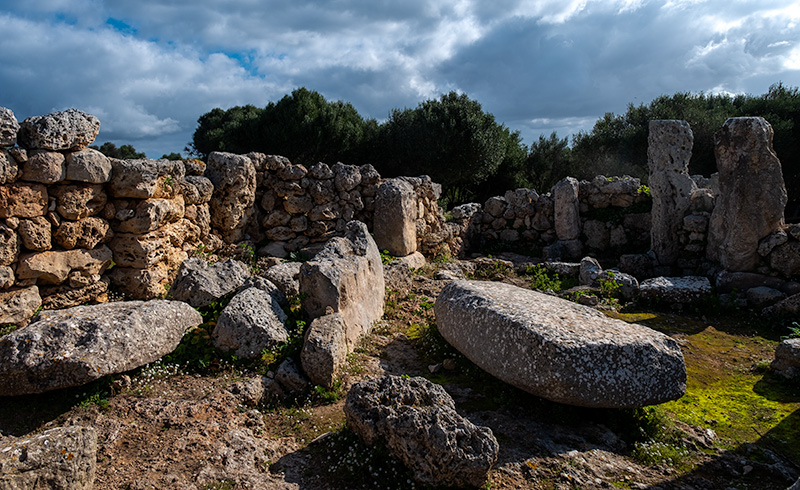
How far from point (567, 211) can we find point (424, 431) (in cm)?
1090

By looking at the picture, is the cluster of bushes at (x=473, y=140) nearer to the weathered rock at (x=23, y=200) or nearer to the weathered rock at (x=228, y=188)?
A: the weathered rock at (x=228, y=188)

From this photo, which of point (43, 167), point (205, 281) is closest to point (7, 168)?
point (43, 167)

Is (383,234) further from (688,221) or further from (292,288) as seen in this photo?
(688,221)

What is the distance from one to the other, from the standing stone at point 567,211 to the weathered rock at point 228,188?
8097mm

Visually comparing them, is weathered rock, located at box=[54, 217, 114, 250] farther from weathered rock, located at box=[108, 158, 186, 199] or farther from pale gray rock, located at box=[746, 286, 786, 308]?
pale gray rock, located at box=[746, 286, 786, 308]

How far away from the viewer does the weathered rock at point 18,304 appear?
6523mm

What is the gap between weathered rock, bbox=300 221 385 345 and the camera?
20.5 ft

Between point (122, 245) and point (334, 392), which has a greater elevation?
→ point (122, 245)

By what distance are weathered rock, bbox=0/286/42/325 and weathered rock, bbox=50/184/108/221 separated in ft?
3.70

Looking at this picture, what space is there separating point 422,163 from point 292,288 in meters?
15.8

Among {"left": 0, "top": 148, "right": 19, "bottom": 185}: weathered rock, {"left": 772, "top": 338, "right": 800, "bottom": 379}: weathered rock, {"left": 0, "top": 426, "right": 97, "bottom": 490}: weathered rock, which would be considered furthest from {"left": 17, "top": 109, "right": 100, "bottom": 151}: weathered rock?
{"left": 772, "top": 338, "right": 800, "bottom": 379}: weathered rock

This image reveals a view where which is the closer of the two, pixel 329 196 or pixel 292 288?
pixel 292 288

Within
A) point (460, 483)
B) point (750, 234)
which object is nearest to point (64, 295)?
point (460, 483)

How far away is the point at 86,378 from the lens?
4.55 m
